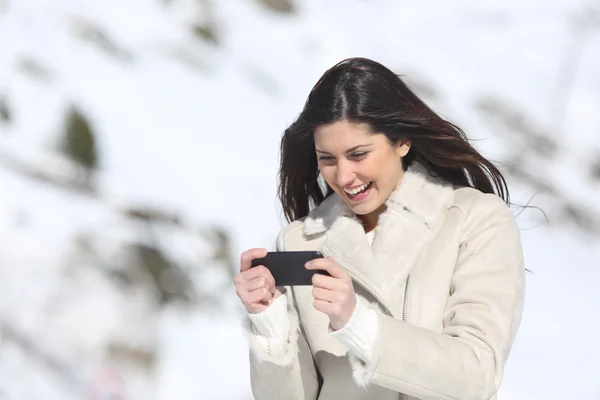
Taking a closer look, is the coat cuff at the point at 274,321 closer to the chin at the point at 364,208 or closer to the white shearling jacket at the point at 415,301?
the white shearling jacket at the point at 415,301

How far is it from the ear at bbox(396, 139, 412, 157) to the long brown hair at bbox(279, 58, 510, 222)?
14 millimetres

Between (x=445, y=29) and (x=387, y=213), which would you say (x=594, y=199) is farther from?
(x=387, y=213)

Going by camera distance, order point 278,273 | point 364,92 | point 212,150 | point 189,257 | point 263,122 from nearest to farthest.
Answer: point 278,273, point 364,92, point 189,257, point 212,150, point 263,122

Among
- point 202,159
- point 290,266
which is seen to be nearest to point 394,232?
point 290,266

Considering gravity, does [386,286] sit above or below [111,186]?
below

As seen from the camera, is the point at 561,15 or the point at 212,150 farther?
the point at 561,15

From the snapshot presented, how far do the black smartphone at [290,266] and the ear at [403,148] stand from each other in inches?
15.3

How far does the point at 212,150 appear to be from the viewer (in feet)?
33.3

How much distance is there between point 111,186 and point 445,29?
7140 mm

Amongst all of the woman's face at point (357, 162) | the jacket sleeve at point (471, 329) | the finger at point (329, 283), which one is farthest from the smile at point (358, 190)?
the finger at point (329, 283)

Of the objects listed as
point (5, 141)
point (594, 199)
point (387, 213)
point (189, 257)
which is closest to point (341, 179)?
point (387, 213)

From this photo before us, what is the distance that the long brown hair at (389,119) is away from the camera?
1962mm

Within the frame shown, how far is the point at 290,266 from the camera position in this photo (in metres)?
1.79

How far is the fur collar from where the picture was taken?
1922 millimetres
